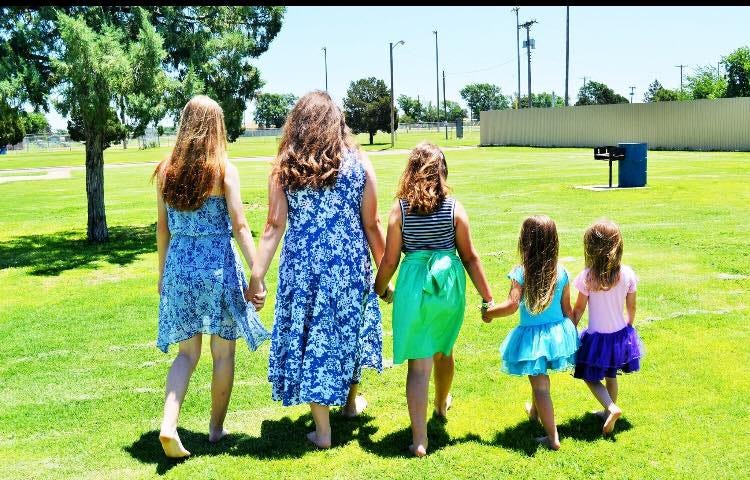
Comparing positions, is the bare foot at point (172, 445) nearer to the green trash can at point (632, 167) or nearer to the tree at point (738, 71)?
the green trash can at point (632, 167)

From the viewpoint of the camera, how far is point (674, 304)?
22.7ft

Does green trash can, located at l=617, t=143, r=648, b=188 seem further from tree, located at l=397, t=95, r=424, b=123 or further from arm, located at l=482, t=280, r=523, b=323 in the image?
tree, located at l=397, t=95, r=424, b=123

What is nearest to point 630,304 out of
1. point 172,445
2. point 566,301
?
point 566,301

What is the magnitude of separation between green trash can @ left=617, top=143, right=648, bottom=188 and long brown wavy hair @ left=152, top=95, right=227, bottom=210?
48.2ft

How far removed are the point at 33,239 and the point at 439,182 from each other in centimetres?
1114

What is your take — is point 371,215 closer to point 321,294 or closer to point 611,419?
point 321,294

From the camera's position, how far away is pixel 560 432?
419cm

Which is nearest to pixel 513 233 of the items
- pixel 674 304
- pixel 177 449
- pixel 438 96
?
pixel 674 304

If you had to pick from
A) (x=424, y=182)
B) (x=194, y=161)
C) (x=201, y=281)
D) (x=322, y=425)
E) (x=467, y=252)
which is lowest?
(x=322, y=425)

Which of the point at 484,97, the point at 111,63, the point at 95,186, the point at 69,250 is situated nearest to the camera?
the point at 111,63

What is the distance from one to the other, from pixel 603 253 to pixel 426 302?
1035 millimetres

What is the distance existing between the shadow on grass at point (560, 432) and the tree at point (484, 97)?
142988 millimetres

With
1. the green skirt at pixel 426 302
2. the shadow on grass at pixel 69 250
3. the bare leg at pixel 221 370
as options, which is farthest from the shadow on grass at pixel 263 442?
the shadow on grass at pixel 69 250

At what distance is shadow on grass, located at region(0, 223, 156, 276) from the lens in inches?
409
